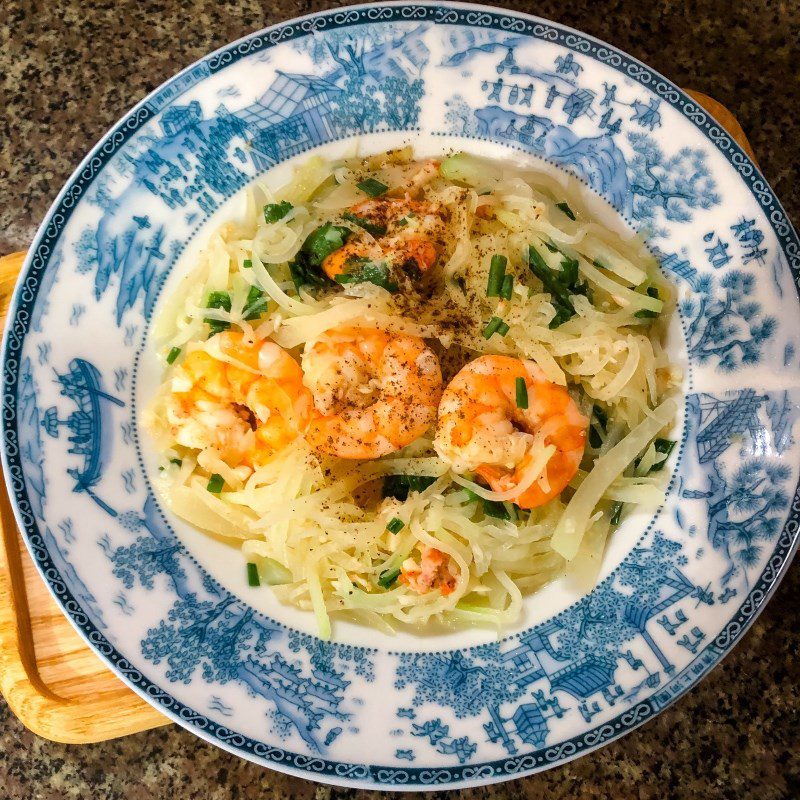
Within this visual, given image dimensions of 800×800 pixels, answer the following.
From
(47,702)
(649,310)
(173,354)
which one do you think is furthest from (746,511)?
(47,702)

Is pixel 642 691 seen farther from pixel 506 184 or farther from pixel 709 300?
pixel 506 184

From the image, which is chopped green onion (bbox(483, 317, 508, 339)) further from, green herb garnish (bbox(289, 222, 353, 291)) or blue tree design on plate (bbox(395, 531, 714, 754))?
blue tree design on plate (bbox(395, 531, 714, 754))

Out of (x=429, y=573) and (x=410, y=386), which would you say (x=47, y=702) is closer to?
(x=429, y=573)

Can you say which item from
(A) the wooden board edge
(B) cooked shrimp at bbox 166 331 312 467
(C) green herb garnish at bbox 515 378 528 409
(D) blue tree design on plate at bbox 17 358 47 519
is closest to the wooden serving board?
(A) the wooden board edge

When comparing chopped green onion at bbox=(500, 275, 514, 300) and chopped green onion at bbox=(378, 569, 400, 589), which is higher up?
chopped green onion at bbox=(500, 275, 514, 300)

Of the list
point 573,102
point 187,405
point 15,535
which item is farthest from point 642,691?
point 15,535
